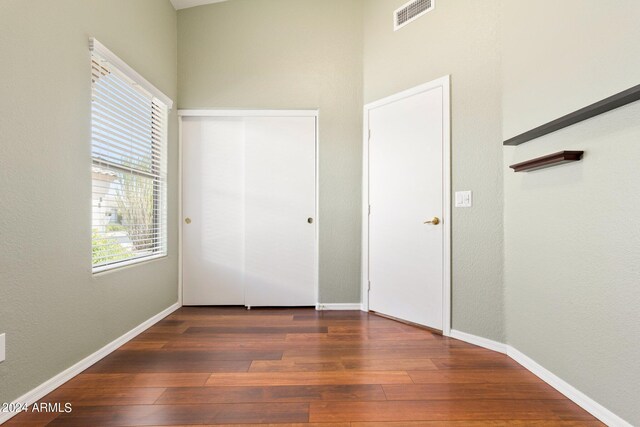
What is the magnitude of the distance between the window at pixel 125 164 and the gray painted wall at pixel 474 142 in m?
2.44

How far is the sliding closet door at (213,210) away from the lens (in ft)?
11.4

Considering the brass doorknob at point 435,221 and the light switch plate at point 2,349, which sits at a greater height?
the brass doorknob at point 435,221

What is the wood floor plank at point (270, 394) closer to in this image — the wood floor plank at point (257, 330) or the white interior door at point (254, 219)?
the wood floor plank at point (257, 330)

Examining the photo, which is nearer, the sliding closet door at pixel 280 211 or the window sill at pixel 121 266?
the window sill at pixel 121 266

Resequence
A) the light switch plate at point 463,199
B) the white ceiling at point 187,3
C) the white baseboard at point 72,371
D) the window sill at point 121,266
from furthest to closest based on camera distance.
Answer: the white ceiling at point 187,3
the light switch plate at point 463,199
the window sill at point 121,266
the white baseboard at point 72,371

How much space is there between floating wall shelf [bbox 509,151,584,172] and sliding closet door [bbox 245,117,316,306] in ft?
6.46

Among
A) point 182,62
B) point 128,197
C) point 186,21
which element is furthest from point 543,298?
point 186,21

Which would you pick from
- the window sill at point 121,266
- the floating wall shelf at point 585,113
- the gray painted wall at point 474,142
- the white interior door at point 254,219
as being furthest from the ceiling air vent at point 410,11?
the window sill at point 121,266

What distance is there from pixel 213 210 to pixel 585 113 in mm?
3120

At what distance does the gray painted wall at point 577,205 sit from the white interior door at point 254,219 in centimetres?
192

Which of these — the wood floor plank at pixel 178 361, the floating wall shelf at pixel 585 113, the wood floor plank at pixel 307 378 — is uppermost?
the floating wall shelf at pixel 585 113

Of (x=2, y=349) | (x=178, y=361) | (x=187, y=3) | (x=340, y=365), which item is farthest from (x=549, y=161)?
(x=187, y=3)

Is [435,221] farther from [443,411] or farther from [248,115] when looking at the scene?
[248,115]

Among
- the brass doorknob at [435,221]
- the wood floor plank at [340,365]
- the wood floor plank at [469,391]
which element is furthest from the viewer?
the brass doorknob at [435,221]
